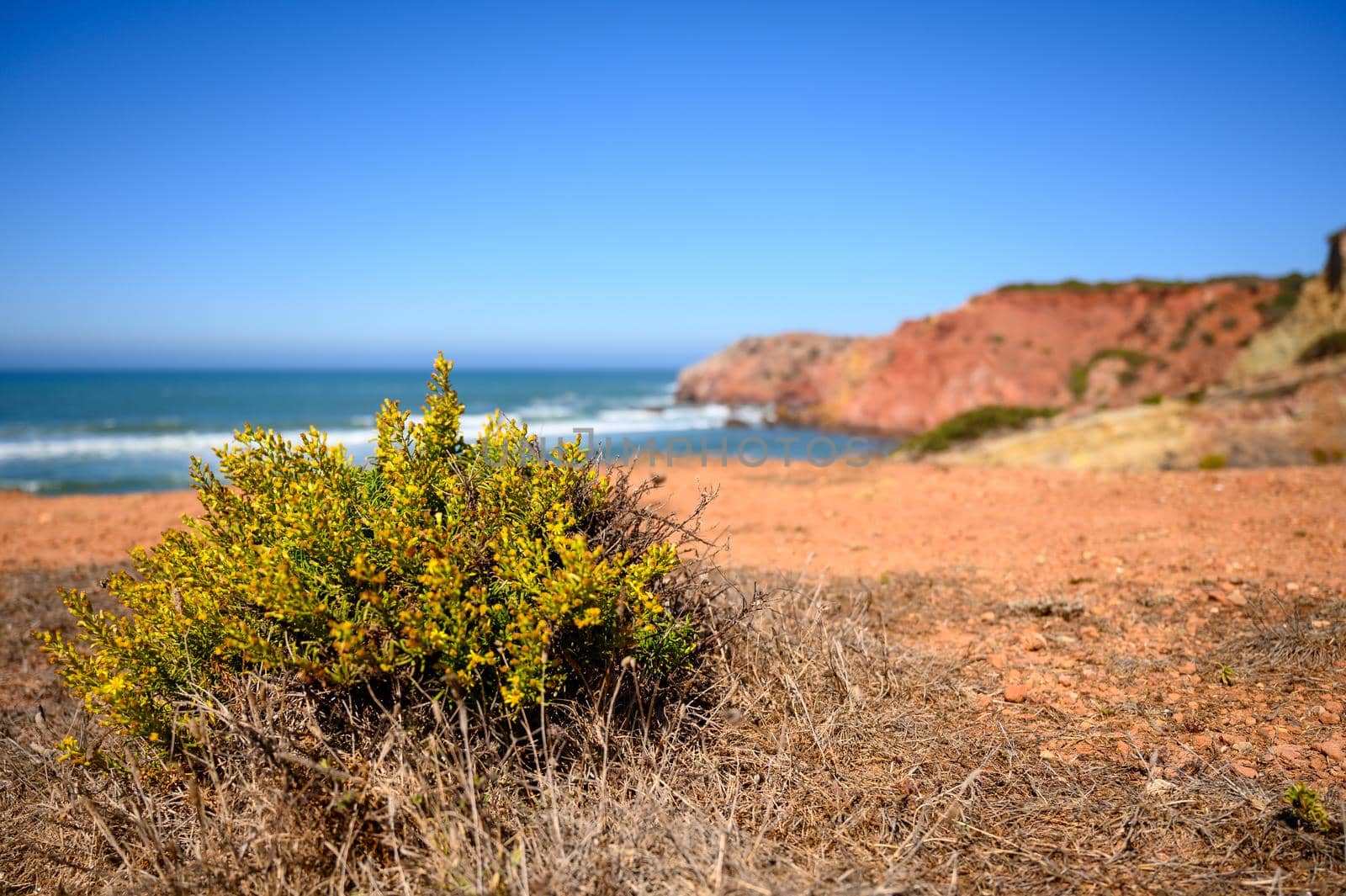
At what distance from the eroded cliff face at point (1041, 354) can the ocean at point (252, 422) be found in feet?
12.1

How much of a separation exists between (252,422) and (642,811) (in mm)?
12114

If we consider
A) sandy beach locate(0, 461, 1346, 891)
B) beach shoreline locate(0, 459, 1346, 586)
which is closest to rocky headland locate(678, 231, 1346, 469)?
beach shoreline locate(0, 459, 1346, 586)

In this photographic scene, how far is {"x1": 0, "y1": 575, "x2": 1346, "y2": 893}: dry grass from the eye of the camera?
84.7 inches

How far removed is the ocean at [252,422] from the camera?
66.0ft

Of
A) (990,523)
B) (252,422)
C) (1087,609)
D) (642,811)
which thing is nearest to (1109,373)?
(990,523)

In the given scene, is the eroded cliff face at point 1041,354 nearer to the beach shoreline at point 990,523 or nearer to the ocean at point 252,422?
the ocean at point 252,422

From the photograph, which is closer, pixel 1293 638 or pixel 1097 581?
pixel 1293 638

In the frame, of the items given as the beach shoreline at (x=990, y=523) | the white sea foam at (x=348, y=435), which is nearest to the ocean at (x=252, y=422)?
the white sea foam at (x=348, y=435)

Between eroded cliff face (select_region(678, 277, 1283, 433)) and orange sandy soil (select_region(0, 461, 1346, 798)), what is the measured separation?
19787 millimetres

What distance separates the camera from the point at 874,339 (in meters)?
34.4

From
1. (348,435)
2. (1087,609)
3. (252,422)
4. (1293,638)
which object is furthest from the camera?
(348,435)

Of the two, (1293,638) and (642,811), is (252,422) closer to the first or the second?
(642,811)

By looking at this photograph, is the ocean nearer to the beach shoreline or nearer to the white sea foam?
the white sea foam

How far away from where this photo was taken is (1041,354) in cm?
2972
